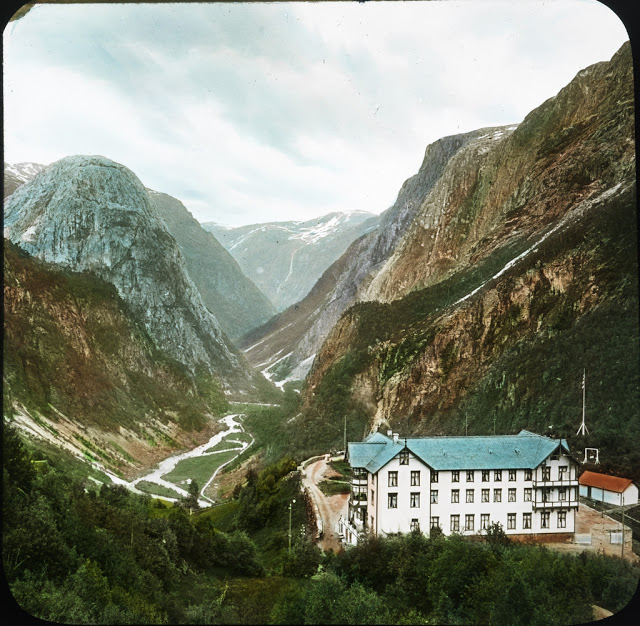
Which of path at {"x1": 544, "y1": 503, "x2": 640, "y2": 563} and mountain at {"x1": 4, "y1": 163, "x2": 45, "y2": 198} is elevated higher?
mountain at {"x1": 4, "y1": 163, "x2": 45, "y2": 198}

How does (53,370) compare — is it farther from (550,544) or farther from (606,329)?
(606,329)

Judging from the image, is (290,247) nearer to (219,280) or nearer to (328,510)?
(219,280)

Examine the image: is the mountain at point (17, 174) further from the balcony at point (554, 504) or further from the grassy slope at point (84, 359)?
the balcony at point (554, 504)

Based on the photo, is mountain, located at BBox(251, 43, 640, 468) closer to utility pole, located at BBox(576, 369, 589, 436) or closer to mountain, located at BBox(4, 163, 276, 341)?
utility pole, located at BBox(576, 369, 589, 436)

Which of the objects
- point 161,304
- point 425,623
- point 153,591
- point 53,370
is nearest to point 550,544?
point 425,623

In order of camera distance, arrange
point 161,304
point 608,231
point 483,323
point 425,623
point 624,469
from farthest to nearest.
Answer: point 161,304 < point 483,323 < point 608,231 < point 624,469 < point 425,623

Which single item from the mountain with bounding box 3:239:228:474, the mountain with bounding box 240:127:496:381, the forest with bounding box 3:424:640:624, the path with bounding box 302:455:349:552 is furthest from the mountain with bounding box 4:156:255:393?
the forest with bounding box 3:424:640:624
